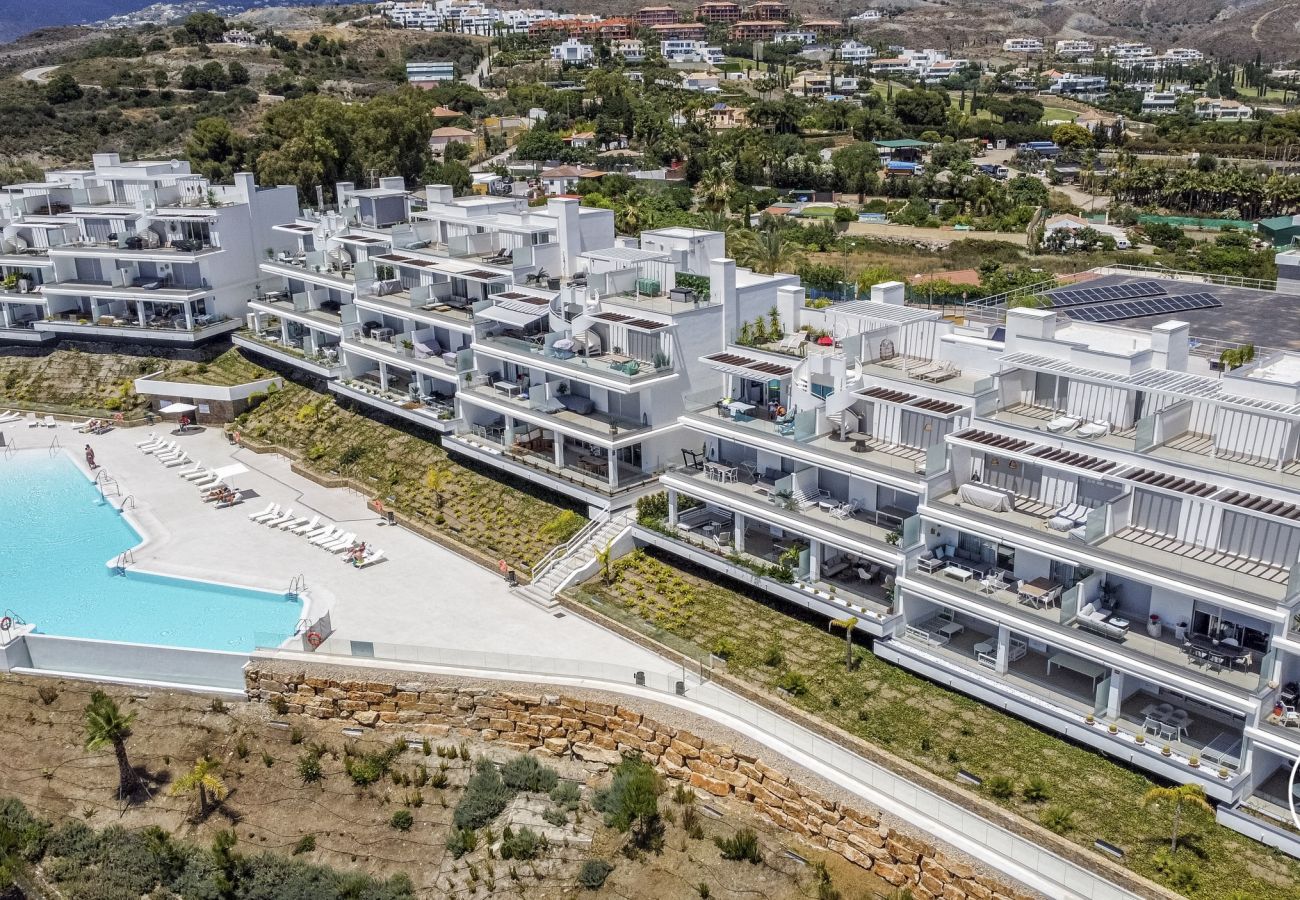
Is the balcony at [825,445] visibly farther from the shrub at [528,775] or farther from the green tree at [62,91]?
the green tree at [62,91]

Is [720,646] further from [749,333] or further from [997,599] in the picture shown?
[749,333]

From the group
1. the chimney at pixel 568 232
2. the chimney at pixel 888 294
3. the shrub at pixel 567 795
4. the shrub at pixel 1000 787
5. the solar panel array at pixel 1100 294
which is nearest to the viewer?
the shrub at pixel 1000 787

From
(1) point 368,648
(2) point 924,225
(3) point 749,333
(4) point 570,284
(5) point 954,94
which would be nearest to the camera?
(1) point 368,648

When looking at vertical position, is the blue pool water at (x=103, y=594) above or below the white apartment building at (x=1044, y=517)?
below

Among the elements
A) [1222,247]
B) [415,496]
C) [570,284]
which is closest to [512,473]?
[415,496]

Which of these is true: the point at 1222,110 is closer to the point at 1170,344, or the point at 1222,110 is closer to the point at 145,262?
the point at 1170,344

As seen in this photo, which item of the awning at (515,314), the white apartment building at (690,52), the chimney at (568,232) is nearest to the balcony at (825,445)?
the awning at (515,314)
